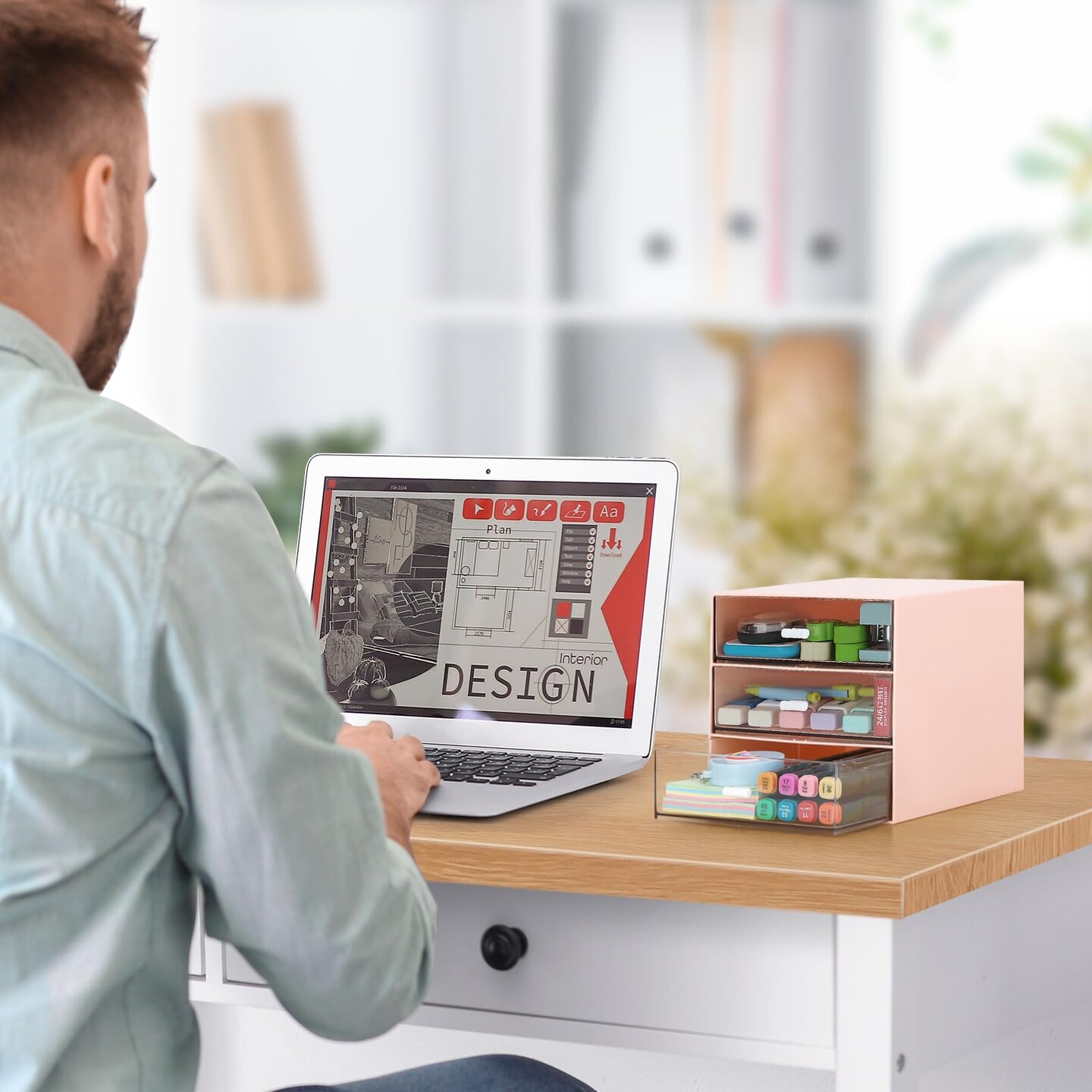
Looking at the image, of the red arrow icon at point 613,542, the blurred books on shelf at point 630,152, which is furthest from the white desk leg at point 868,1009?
the blurred books on shelf at point 630,152

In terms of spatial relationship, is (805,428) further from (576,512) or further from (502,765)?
(502,765)

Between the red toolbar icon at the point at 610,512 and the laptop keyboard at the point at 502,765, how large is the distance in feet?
0.68

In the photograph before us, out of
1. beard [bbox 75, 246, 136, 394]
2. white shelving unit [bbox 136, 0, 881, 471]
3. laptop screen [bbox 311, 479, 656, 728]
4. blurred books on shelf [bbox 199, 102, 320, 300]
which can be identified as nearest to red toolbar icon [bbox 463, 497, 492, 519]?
laptop screen [bbox 311, 479, 656, 728]

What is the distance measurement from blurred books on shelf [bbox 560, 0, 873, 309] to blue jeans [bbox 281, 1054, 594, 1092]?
1844 millimetres

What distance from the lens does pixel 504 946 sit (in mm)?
1106

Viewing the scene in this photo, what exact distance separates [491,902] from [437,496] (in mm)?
450

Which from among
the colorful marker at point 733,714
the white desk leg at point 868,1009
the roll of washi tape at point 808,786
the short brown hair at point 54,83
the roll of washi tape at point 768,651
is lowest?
the white desk leg at point 868,1009

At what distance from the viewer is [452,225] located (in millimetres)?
2900

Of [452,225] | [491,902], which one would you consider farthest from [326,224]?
[491,902]

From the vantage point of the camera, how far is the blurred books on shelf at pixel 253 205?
9.74ft

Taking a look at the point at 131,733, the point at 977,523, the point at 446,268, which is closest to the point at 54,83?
the point at 131,733

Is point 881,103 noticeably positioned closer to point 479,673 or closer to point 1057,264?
point 1057,264

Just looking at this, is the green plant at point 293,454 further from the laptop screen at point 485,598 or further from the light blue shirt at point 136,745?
the light blue shirt at point 136,745

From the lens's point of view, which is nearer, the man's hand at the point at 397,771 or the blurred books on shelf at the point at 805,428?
the man's hand at the point at 397,771
